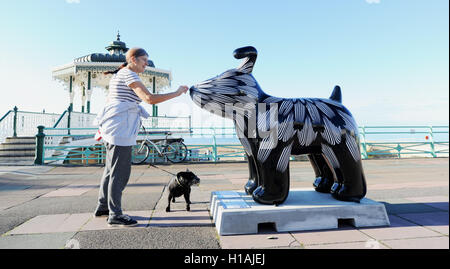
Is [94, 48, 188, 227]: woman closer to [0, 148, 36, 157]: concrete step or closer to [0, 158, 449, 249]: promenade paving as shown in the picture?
[0, 158, 449, 249]: promenade paving

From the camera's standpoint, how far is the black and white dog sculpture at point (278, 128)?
225 cm

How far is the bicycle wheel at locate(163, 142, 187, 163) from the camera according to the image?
9.31m

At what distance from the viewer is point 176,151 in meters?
9.34

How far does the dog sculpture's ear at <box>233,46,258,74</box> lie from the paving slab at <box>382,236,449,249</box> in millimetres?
1800

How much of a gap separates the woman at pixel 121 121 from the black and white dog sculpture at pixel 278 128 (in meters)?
0.43

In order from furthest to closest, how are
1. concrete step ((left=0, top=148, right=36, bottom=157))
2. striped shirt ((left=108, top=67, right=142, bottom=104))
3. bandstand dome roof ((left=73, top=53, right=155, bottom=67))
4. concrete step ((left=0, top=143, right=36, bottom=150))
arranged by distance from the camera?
bandstand dome roof ((left=73, top=53, right=155, bottom=67)) < concrete step ((left=0, top=143, right=36, bottom=150)) < concrete step ((left=0, top=148, right=36, bottom=157)) < striped shirt ((left=108, top=67, right=142, bottom=104))

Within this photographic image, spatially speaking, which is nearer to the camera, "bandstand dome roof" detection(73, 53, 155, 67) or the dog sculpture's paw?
the dog sculpture's paw

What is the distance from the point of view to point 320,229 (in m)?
2.15

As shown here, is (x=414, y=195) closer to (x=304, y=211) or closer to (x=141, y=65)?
(x=304, y=211)

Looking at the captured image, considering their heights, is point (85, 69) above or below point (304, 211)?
above

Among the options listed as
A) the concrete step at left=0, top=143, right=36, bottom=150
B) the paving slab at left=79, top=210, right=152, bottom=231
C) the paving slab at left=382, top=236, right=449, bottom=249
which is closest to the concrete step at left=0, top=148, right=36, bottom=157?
the concrete step at left=0, top=143, right=36, bottom=150

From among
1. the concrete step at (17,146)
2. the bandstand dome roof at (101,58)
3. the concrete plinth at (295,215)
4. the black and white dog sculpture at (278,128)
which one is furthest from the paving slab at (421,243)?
the bandstand dome roof at (101,58)
